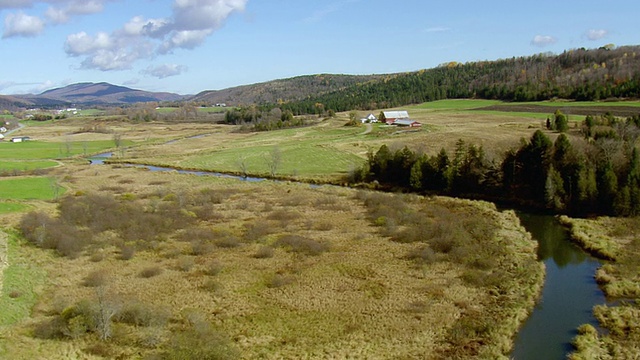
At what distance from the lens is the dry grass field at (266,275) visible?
1992 cm

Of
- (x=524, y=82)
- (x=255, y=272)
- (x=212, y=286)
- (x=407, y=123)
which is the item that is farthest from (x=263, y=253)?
(x=524, y=82)

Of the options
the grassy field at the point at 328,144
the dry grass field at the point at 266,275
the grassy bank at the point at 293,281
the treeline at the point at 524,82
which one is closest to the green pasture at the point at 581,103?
the treeline at the point at 524,82

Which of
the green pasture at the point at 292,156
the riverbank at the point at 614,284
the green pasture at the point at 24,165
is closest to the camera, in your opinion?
the riverbank at the point at 614,284

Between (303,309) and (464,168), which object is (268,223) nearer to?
(303,309)

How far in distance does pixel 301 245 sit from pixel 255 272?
16.2 ft

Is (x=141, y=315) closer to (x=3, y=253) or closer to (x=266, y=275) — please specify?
(x=266, y=275)

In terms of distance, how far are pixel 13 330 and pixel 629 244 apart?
36.0 meters

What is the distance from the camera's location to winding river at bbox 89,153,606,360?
19.6 meters

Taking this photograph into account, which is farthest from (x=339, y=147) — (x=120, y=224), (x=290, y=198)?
(x=120, y=224)

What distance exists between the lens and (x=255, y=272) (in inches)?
1111

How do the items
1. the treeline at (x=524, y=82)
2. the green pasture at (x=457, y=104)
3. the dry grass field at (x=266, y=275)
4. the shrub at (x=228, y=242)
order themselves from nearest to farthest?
the dry grass field at (x=266, y=275), the shrub at (x=228, y=242), the treeline at (x=524, y=82), the green pasture at (x=457, y=104)

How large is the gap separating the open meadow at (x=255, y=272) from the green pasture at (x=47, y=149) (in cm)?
3564

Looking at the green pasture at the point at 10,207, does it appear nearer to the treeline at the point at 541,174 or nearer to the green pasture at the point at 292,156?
the green pasture at the point at 292,156

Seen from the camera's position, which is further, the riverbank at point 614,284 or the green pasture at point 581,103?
the green pasture at point 581,103
